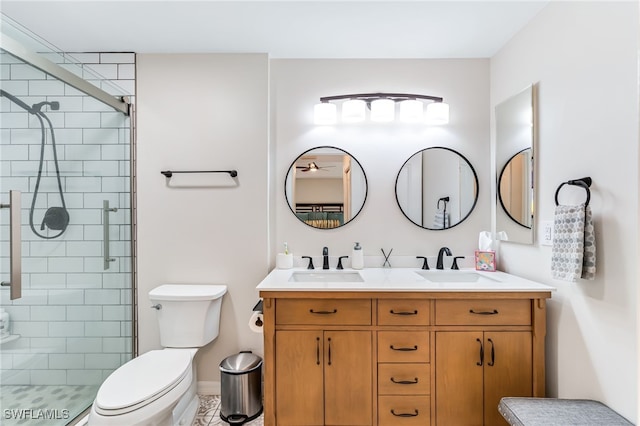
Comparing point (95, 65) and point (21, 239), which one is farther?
point (95, 65)

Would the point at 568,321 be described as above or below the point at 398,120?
below

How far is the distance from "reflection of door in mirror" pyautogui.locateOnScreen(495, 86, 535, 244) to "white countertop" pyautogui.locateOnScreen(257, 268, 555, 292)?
0.98 feet

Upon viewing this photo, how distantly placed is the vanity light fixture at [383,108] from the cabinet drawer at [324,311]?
128 cm

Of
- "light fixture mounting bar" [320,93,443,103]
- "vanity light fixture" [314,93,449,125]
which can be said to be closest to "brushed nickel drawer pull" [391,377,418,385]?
"vanity light fixture" [314,93,449,125]

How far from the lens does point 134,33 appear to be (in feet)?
6.73

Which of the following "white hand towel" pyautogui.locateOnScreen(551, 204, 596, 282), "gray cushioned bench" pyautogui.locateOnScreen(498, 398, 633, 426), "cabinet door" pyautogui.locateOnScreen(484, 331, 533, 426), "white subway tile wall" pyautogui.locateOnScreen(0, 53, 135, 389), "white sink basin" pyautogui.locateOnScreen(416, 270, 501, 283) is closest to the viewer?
"gray cushioned bench" pyautogui.locateOnScreen(498, 398, 633, 426)

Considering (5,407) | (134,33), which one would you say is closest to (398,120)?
(134,33)

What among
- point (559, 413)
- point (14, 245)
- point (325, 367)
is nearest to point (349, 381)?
point (325, 367)

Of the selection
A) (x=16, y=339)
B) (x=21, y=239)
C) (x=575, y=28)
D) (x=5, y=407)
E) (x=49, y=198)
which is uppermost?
(x=575, y=28)

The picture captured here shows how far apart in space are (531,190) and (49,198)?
8.64ft

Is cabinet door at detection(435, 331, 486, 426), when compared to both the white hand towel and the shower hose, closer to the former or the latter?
the white hand towel

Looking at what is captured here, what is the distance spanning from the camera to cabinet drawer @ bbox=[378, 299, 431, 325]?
174 centimetres

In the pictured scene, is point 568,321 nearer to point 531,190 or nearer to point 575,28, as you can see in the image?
point 531,190

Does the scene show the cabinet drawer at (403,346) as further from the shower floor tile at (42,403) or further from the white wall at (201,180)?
the shower floor tile at (42,403)
